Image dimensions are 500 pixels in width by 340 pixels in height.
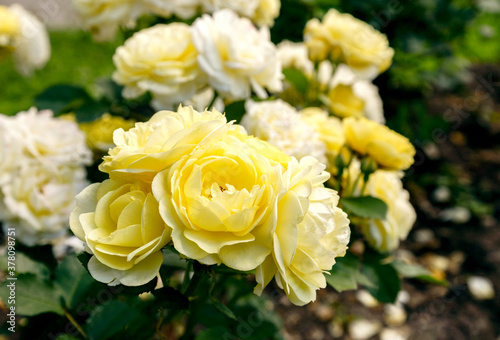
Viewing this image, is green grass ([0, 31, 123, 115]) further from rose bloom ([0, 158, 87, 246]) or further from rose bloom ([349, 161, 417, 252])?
rose bloom ([349, 161, 417, 252])

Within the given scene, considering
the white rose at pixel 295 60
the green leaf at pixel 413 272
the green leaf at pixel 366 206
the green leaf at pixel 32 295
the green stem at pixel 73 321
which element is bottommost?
the green leaf at pixel 413 272

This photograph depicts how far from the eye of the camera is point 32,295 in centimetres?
80

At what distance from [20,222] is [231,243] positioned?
681mm

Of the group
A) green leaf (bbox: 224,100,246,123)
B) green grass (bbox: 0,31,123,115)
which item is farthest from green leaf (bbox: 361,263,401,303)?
green grass (bbox: 0,31,123,115)

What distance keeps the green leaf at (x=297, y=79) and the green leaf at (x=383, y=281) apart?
1.60ft

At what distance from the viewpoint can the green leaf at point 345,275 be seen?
29.6 inches

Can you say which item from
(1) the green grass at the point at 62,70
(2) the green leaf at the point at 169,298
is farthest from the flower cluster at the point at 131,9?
(1) the green grass at the point at 62,70

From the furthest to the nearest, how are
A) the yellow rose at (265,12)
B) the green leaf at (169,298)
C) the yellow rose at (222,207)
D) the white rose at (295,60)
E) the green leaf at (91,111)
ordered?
the white rose at (295,60)
the yellow rose at (265,12)
the green leaf at (91,111)
the green leaf at (169,298)
the yellow rose at (222,207)

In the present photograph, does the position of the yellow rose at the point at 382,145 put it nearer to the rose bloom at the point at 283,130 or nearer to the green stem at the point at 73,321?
the rose bloom at the point at 283,130

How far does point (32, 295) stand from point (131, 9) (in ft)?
2.09

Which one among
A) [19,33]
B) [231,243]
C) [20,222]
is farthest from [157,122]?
[19,33]

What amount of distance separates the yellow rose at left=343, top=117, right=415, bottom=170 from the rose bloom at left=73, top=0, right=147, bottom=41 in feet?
1.83

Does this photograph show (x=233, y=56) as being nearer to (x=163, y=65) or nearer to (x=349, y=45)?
(x=163, y=65)

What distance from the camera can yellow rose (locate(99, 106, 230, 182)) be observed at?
491 millimetres
